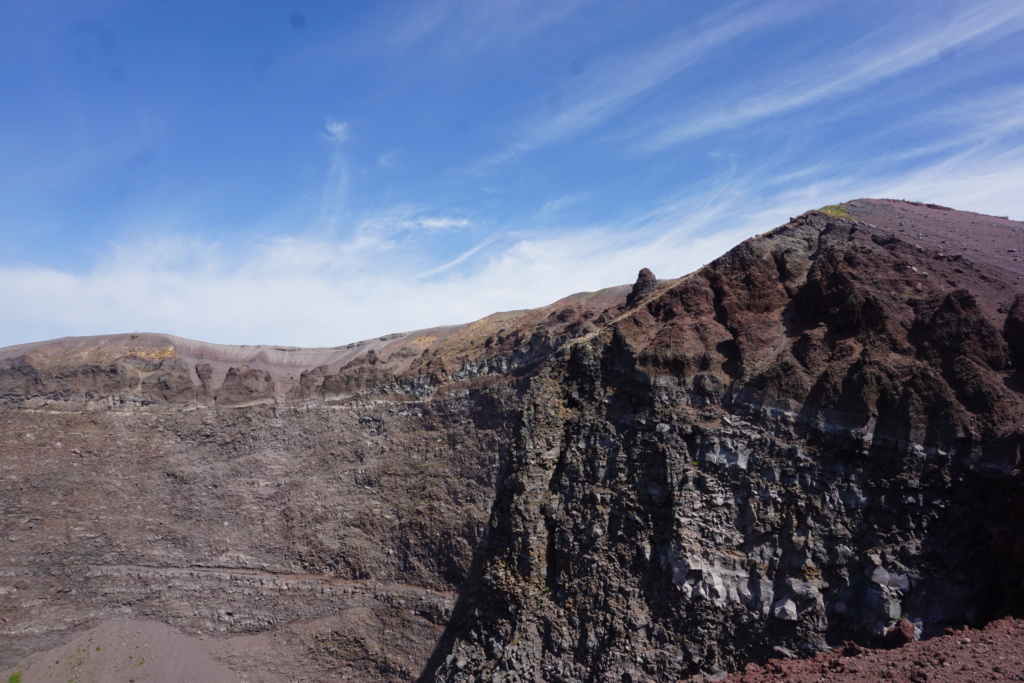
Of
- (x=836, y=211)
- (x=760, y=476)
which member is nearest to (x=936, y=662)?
(x=760, y=476)

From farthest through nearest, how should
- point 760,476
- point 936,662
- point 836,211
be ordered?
point 836,211 < point 760,476 < point 936,662

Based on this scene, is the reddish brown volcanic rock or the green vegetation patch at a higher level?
the green vegetation patch

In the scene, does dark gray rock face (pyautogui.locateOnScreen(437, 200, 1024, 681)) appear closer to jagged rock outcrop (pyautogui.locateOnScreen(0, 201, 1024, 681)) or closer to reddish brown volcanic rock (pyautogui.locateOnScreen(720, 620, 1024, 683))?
jagged rock outcrop (pyautogui.locateOnScreen(0, 201, 1024, 681))

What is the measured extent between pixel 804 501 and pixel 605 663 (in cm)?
616

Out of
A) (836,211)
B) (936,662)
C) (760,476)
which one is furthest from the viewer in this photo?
(836,211)

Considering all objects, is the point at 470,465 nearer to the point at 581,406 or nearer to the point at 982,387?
the point at 581,406

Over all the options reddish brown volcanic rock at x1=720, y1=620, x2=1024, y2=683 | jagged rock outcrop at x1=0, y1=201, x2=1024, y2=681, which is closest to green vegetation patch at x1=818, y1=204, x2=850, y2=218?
jagged rock outcrop at x1=0, y1=201, x2=1024, y2=681

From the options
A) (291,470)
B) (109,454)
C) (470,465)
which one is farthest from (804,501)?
(109,454)

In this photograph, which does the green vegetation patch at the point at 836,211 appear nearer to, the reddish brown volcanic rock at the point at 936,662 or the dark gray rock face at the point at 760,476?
the dark gray rock face at the point at 760,476

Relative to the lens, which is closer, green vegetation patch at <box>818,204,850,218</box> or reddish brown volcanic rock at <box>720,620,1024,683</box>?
reddish brown volcanic rock at <box>720,620,1024,683</box>

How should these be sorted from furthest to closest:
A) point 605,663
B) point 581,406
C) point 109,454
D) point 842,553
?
1. point 109,454
2. point 581,406
3. point 605,663
4. point 842,553

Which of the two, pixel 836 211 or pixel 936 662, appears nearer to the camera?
pixel 936 662

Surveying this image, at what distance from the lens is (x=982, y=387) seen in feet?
42.9

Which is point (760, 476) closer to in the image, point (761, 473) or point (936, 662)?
point (761, 473)
